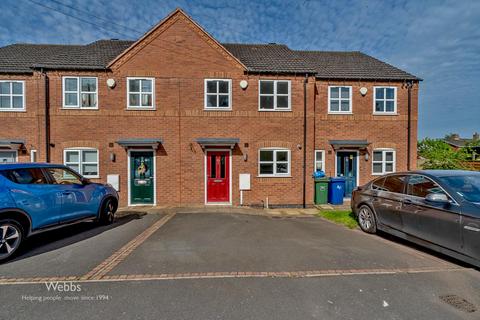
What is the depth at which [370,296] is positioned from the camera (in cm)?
350

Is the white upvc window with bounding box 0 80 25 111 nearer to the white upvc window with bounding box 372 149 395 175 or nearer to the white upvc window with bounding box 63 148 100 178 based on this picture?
the white upvc window with bounding box 63 148 100 178

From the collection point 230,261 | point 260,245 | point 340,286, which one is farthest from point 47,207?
point 340,286

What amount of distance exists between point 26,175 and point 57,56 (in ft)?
28.0

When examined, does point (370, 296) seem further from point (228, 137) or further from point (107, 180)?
Answer: point (107, 180)

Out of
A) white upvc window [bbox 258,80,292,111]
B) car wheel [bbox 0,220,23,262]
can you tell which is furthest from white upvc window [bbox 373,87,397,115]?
car wheel [bbox 0,220,23,262]

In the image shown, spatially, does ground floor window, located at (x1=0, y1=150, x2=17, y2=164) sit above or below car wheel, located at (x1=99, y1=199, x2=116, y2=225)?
above

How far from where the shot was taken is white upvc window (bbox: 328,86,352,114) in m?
12.0

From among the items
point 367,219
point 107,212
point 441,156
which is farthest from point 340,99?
point 107,212

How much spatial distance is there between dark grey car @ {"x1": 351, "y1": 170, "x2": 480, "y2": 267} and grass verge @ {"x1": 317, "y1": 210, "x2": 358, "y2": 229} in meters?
0.86

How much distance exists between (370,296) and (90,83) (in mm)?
12304

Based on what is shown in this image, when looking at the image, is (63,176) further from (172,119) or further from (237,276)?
(237,276)

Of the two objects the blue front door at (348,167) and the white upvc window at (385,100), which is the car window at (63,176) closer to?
the blue front door at (348,167)

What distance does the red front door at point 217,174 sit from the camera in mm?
10969

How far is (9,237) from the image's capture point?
485 centimetres
